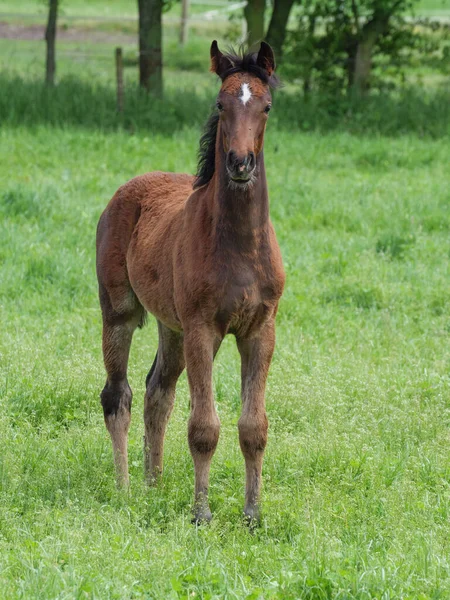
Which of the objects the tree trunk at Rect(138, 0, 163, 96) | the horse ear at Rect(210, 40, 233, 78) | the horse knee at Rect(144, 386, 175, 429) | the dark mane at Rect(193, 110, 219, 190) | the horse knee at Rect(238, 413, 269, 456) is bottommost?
the horse knee at Rect(144, 386, 175, 429)

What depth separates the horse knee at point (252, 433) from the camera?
5129 millimetres

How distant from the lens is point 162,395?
598 cm

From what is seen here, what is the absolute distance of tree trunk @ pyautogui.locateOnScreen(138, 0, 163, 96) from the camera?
1812cm

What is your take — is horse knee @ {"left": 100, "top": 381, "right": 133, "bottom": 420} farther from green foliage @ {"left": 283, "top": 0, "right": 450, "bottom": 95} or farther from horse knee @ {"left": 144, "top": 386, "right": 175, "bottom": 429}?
green foliage @ {"left": 283, "top": 0, "right": 450, "bottom": 95}

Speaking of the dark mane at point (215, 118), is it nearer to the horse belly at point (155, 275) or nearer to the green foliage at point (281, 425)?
the horse belly at point (155, 275)

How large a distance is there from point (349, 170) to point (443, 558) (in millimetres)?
10121

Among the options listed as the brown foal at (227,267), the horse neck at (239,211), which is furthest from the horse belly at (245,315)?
the horse neck at (239,211)

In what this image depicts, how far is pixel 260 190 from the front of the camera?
5.11 m

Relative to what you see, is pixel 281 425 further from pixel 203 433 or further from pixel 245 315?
pixel 245 315

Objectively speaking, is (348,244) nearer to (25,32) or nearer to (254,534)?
(254,534)

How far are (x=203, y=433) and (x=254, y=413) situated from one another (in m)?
0.29

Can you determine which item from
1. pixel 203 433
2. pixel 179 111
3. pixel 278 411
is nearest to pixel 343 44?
pixel 179 111

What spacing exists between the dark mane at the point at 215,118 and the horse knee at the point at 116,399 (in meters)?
1.34

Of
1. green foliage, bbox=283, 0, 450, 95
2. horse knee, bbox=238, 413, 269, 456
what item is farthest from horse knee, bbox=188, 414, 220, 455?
green foliage, bbox=283, 0, 450, 95
